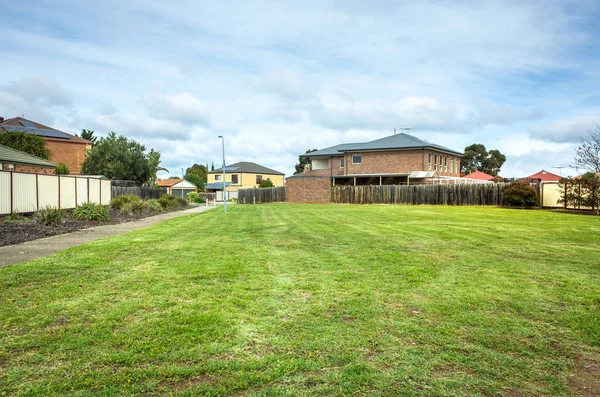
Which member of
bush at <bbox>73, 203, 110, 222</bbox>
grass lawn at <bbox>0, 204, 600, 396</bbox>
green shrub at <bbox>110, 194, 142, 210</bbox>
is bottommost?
grass lawn at <bbox>0, 204, 600, 396</bbox>

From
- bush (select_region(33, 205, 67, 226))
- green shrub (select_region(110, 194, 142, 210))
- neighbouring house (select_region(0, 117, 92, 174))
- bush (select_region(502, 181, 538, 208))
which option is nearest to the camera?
bush (select_region(33, 205, 67, 226))

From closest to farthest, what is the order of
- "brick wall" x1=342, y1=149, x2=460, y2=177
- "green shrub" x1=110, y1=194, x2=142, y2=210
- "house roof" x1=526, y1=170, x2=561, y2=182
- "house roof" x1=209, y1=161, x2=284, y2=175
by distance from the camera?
"green shrub" x1=110, y1=194, x2=142, y2=210 < "brick wall" x1=342, y1=149, x2=460, y2=177 < "house roof" x1=526, y1=170, x2=561, y2=182 < "house roof" x1=209, y1=161, x2=284, y2=175

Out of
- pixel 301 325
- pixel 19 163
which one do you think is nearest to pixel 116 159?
pixel 19 163

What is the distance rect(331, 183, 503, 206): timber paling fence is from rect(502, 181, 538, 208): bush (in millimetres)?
2048

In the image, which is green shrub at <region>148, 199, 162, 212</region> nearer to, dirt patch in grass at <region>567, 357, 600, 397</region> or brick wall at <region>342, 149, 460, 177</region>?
brick wall at <region>342, 149, 460, 177</region>

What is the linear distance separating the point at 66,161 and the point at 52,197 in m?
36.3

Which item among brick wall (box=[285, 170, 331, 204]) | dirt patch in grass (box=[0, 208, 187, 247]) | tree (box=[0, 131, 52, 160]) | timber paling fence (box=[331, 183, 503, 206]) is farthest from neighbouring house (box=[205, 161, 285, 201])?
dirt patch in grass (box=[0, 208, 187, 247])

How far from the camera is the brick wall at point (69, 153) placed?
171 feet

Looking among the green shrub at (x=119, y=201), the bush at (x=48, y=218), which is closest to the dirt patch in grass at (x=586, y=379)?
the bush at (x=48, y=218)

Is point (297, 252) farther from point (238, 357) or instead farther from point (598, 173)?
point (598, 173)

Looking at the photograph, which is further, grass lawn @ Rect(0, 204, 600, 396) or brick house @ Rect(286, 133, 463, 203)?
brick house @ Rect(286, 133, 463, 203)

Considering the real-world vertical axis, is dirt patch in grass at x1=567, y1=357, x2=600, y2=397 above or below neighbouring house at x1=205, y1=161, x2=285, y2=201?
below

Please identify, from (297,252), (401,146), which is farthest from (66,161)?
(297,252)

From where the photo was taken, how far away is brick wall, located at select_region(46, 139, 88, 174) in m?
52.1
